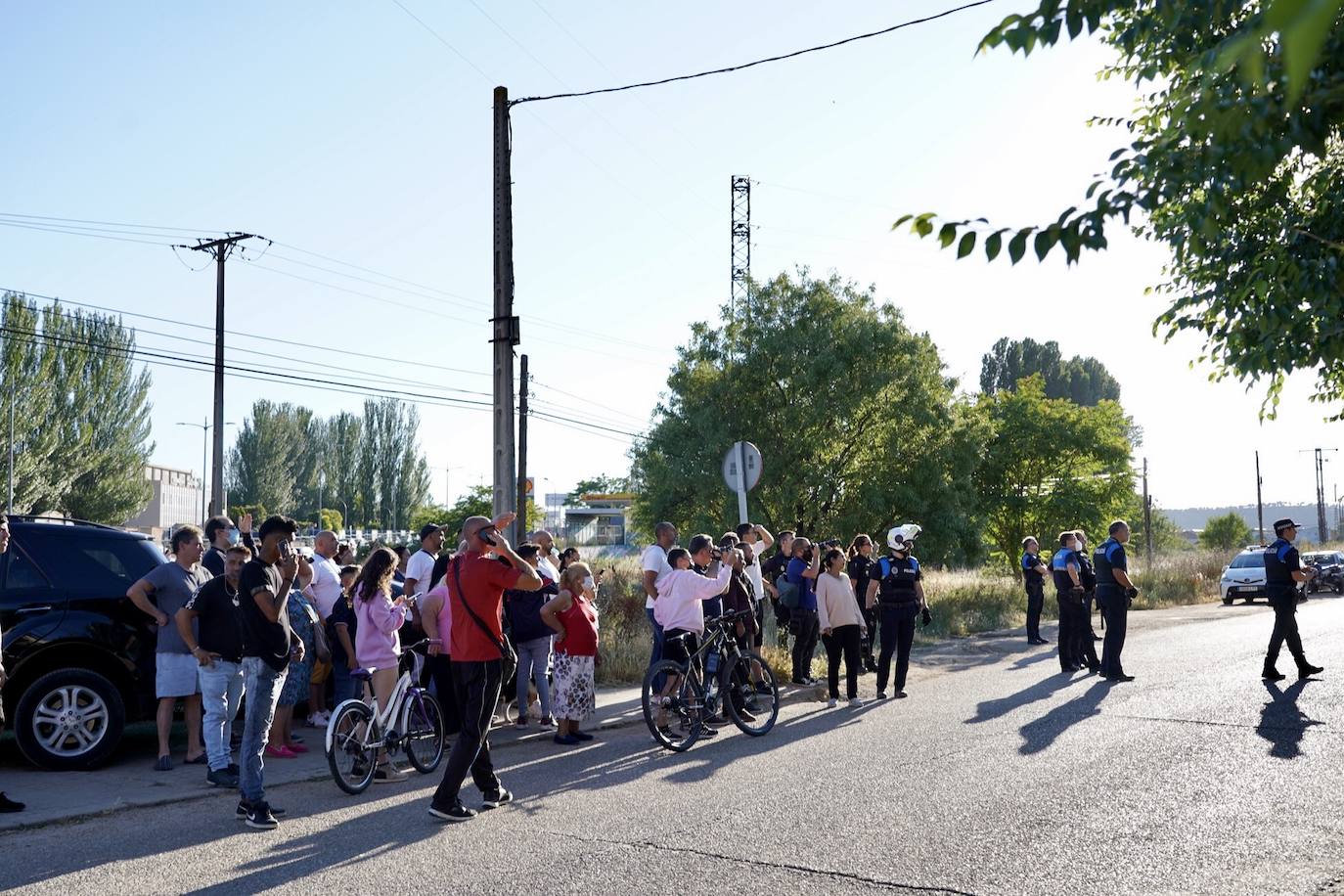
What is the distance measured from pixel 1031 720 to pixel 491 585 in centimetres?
582

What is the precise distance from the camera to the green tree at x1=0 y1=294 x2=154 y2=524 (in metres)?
53.2

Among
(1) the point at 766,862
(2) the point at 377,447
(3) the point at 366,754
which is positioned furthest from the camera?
(2) the point at 377,447

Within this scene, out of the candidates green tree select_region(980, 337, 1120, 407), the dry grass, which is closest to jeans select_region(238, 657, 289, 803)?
the dry grass

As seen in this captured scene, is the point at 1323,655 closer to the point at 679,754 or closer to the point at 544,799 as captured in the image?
the point at 679,754

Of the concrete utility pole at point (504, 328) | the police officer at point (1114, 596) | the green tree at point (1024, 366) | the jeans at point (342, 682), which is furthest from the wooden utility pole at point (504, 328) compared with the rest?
the green tree at point (1024, 366)

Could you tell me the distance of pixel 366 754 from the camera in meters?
8.47

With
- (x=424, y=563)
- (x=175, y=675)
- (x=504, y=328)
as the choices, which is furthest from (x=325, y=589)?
(x=504, y=328)

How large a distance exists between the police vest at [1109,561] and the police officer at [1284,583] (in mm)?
1553

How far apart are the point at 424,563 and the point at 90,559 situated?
2.85m

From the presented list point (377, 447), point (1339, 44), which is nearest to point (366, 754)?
point (1339, 44)

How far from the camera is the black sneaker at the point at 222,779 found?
336 inches

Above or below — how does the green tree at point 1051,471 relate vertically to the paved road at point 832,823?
above

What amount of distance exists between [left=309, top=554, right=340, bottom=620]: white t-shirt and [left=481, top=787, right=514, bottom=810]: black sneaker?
342cm

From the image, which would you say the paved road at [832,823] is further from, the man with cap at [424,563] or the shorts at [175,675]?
the man with cap at [424,563]
